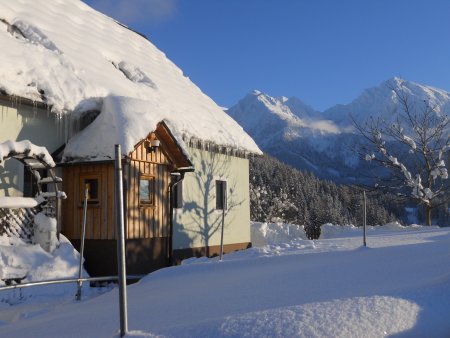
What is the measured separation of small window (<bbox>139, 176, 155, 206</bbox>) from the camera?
11539 millimetres

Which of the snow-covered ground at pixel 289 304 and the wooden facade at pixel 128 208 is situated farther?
the wooden facade at pixel 128 208

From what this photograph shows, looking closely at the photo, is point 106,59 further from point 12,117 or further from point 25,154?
point 25,154

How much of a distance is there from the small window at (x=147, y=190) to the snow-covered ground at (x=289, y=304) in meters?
3.83

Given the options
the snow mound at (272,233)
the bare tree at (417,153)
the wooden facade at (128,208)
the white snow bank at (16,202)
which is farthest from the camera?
the bare tree at (417,153)

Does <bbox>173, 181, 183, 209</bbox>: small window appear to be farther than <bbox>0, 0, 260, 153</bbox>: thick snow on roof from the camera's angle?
Yes

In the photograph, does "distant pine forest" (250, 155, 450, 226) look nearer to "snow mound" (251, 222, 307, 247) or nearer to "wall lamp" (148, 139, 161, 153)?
"snow mound" (251, 222, 307, 247)

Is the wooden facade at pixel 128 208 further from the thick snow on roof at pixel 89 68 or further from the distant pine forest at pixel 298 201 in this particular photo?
the distant pine forest at pixel 298 201

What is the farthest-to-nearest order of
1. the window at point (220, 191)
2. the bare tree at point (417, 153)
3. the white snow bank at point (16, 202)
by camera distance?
the bare tree at point (417, 153) < the window at point (220, 191) < the white snow bank at point (16, 202)

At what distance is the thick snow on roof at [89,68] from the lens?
1023 cm

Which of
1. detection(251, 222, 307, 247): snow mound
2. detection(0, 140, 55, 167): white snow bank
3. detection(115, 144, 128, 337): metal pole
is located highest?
detection(0, 140, 55, 167): white snow bank

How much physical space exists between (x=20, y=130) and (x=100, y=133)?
1584mm

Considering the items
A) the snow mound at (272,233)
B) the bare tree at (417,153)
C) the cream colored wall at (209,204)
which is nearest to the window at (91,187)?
the cream colored wall at (209,204)

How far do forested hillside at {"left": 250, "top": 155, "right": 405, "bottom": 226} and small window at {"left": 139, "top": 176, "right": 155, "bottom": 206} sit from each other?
46570 millimetres

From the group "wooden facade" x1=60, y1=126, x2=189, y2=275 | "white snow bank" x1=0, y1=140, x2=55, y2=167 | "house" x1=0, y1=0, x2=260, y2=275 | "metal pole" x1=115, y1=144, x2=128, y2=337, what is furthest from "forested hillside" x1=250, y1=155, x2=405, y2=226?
"metal pole" x1=115, y1=144, x2=128, y2=337
